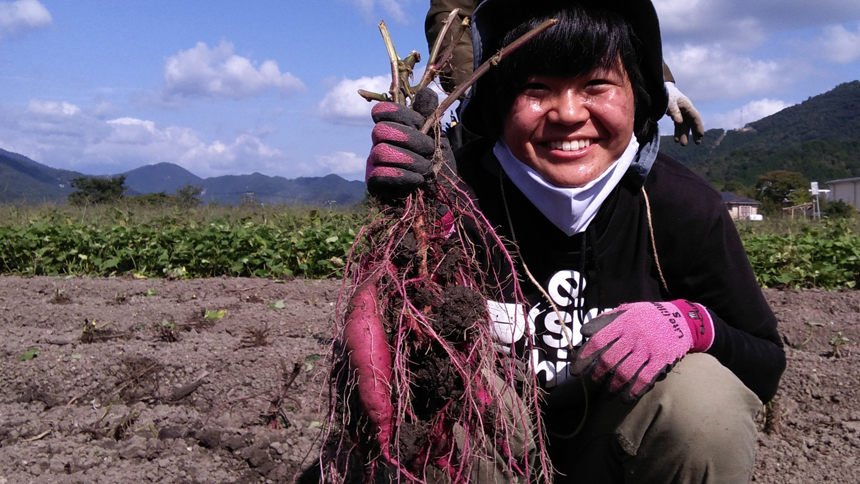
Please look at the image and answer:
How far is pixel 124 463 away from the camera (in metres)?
1.98

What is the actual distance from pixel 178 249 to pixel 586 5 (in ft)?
14.4

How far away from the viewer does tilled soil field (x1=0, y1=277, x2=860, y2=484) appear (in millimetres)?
1996

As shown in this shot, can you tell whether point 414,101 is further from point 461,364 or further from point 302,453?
point 302,453

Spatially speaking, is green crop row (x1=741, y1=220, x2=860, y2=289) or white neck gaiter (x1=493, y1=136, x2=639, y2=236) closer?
white neck gaiter (x1=493, y1=136, x2=639, y2=236)

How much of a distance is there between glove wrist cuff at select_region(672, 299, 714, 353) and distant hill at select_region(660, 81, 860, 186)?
164ft

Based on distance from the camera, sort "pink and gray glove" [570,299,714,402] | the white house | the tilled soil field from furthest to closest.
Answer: the white house, the tilled soil field, "pink and gray glove" [570,299,714,402]

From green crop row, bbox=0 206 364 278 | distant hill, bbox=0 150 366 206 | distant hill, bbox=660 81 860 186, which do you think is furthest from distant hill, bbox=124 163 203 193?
green crop row, bbox=0 206 364 278

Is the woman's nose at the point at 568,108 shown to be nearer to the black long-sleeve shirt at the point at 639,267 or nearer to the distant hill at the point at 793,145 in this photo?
the black long-sleeve shirt at the point at 639,267

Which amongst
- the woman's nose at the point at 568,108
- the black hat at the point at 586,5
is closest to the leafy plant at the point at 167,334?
the black hat at the point at 586,5

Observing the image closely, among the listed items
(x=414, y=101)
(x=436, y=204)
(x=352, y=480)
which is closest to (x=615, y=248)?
(x=436, y=204)

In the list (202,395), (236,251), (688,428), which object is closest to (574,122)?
(688,428)

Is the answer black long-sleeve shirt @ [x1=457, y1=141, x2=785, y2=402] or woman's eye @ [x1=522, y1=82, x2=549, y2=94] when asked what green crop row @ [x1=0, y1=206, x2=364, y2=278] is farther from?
woman's eye @ [x1=522, y1=82, x2=549, y2=94]

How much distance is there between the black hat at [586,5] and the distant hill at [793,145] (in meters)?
50.0

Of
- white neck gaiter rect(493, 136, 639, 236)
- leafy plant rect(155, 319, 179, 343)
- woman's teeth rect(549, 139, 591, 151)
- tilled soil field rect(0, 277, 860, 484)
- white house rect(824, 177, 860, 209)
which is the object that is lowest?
tilled soil field rect(0, 277, 860, 484)
